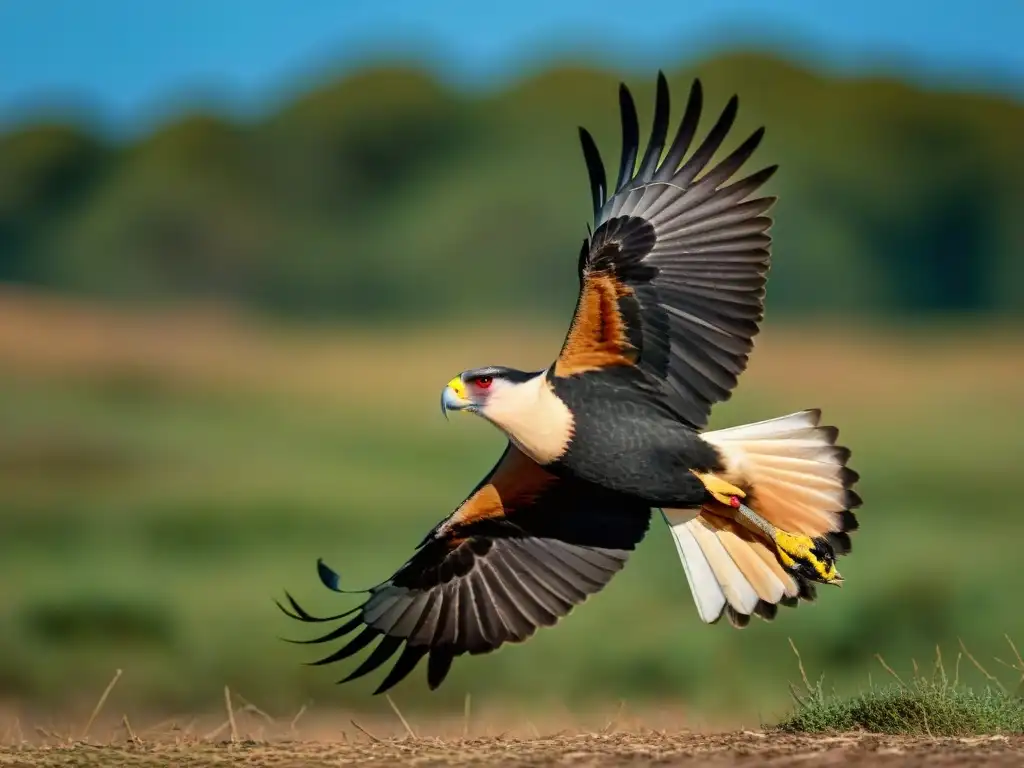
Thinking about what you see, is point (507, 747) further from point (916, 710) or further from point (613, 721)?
point (916, 710)

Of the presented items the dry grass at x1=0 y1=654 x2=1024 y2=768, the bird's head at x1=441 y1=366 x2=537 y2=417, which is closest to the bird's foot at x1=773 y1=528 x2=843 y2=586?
the dry grass at x1=0 y1=654 x2=1024 y2=768

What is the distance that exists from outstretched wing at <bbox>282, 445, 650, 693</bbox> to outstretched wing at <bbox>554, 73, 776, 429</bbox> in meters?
0.90

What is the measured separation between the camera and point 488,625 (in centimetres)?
870

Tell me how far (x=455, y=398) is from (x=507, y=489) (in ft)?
2.63

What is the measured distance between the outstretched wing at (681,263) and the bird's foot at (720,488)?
27 cm

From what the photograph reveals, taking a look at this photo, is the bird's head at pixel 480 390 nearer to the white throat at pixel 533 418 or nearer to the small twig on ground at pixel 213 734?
the white throat at pixel 533 418

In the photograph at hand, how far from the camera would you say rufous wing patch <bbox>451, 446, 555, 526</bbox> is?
8336 millimetres

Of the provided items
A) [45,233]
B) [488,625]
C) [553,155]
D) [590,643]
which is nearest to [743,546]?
[488,625]

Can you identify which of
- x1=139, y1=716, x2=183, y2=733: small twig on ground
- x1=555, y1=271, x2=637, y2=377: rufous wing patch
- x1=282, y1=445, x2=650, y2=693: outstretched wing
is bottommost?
x1=139, y1=716, x2=183, y2=733: small twig on ground

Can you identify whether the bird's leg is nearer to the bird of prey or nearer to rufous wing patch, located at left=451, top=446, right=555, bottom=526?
the bird of prey

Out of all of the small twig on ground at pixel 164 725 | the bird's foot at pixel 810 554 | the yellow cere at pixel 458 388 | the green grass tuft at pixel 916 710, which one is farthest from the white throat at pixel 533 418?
the small twig on ground at pixel 164 725

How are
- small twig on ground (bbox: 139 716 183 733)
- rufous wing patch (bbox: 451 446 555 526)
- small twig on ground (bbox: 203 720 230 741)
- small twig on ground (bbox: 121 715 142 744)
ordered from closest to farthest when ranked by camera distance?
small twig on ground (bbox: 121 715 142 744) → small twig on ground (bbox: 203 720 230 741) → small twig on ground (bbox: 139 716 183 733) → rufous wing patch (bbox: 451 446 555 526)

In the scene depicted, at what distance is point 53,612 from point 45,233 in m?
62.9

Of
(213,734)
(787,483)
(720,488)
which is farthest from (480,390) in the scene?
(213,734)
